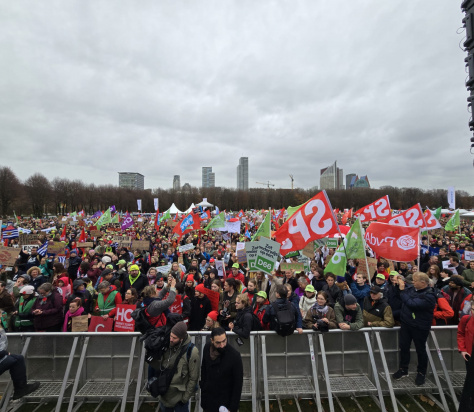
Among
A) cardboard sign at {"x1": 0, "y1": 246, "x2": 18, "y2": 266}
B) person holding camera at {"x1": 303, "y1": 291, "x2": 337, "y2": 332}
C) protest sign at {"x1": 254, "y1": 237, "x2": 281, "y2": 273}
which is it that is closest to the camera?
person holding camera at {"x1": 303, "y1": 291, "x2": 337, "y2": 332}

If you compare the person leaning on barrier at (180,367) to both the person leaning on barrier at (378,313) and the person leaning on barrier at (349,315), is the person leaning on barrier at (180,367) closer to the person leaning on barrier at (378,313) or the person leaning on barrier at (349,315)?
the person leaning on barrier at (349,315)

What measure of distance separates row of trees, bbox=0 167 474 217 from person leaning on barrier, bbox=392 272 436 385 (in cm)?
7389

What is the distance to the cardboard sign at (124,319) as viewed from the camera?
5.00 m

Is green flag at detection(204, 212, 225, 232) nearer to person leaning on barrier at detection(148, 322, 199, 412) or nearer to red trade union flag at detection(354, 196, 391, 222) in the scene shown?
red trade union flag at detection(354, 196, 391, 222)

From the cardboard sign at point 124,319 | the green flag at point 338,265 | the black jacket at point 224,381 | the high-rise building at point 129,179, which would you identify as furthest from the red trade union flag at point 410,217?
the high-rise building at point 129,179

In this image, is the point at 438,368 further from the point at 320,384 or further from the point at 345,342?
the point at 320,384

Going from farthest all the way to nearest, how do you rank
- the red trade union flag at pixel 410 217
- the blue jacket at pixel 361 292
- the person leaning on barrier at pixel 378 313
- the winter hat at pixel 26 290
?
the red trade union flag at pixel 410 217 → the blue jacket at pixel 361 292 → the winter hat at pixel 26 290 → the person leaning on barrier at pixel 378 313

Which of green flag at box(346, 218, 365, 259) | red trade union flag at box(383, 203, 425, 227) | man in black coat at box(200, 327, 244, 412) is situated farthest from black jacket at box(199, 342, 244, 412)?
red trade union flag at box(383, 203, 425, 227)

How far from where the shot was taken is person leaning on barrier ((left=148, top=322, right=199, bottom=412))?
133 inches

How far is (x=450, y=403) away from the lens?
14.5 ft

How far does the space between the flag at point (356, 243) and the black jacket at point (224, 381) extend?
14.8 ft

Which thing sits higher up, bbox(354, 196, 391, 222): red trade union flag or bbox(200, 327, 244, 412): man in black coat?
bbox(354, 196, 391, 222): red trade union flag

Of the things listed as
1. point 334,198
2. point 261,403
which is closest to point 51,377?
point 261,403

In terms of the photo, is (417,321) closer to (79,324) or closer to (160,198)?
(79,324)
